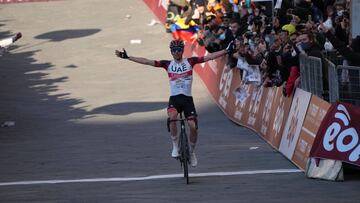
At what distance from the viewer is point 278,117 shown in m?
19.5

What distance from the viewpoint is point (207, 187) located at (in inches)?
607

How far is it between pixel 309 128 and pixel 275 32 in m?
5.41

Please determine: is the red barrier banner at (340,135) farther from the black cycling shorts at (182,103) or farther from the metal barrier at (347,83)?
the black cycling shorts at (182,103)

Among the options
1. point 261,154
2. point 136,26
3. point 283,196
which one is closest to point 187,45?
point 136,26

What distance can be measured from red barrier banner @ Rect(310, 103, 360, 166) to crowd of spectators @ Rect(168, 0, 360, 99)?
3.16ft

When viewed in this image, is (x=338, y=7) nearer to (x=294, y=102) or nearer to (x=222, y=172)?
(x=294, y=102)

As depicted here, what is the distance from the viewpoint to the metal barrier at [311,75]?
54.5 ft

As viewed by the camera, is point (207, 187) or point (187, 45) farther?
point (187, 45)

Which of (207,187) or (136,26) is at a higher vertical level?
(207,187)

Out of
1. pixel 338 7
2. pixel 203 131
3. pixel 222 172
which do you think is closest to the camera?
pixel 222 172

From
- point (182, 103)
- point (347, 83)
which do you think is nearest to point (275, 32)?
point (182, 103)

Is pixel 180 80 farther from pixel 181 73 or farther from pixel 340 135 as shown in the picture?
pixel 340 135

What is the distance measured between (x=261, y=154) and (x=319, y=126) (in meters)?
3.19

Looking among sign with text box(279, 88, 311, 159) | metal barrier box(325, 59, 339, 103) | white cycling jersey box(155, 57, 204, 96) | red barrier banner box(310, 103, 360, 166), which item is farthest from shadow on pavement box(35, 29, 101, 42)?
red barrier banner box(310, 103, 360, 166)
